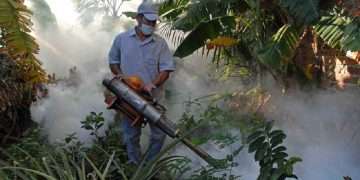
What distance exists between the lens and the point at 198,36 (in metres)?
5.42

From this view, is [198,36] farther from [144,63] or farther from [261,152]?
[261,152]

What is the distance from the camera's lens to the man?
4.32 m

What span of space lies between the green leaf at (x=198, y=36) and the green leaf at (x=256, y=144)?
7.73 feet

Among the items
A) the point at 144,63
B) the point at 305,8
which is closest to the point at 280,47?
the point at 305,8

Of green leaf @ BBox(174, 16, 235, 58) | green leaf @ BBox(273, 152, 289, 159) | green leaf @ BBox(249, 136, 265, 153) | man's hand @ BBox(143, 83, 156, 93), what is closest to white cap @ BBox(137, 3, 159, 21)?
man's hand @ BBox(143, 83, 156, 93)

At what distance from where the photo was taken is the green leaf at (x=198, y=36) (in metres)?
5.38

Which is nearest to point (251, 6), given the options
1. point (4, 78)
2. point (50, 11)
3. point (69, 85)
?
point (4, 78)

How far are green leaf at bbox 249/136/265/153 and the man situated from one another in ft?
4.22

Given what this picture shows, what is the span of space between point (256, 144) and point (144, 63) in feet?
5.13

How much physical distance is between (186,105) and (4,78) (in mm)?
2294

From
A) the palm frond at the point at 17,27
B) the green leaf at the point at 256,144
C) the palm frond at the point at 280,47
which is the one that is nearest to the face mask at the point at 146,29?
the palm frond at the point at 17,27

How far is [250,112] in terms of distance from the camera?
6188 mm

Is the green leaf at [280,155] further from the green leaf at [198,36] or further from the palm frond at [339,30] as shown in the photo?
the green leaf at [198,36]

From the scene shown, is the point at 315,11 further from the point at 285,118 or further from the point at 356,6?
the point at 285,118
